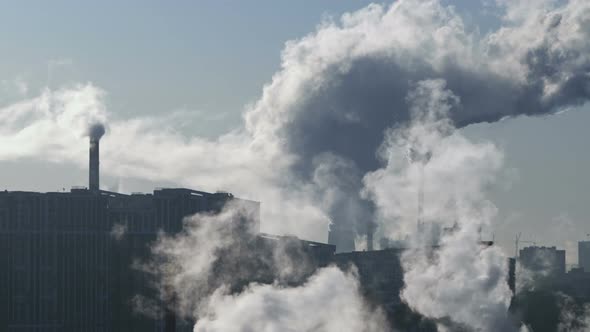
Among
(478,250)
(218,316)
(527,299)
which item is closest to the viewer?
(218,316)

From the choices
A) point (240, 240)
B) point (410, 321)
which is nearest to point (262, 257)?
point (240, 240)

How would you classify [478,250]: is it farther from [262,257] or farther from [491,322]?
[262,257]

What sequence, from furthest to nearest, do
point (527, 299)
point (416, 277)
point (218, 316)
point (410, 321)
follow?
point (527, 299) < point (410, 321) < point (416, 277) < point (218, 316)

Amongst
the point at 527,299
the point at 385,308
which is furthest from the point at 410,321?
the point at 527,299

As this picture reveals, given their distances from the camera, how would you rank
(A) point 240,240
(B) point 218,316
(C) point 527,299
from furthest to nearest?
(A) point 240,240, (C) point 527,299, (B) point 218,316

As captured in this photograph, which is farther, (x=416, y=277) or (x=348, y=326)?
(x=416, y=277)

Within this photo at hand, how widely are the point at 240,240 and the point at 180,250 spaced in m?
14.4

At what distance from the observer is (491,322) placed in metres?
86.2

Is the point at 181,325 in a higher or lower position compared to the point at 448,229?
lower

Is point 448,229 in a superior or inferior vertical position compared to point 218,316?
superior

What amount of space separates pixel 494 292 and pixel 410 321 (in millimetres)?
60671

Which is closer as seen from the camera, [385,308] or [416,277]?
[416,277]

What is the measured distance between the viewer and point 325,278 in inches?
3706

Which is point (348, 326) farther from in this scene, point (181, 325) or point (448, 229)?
point (181, 325)
